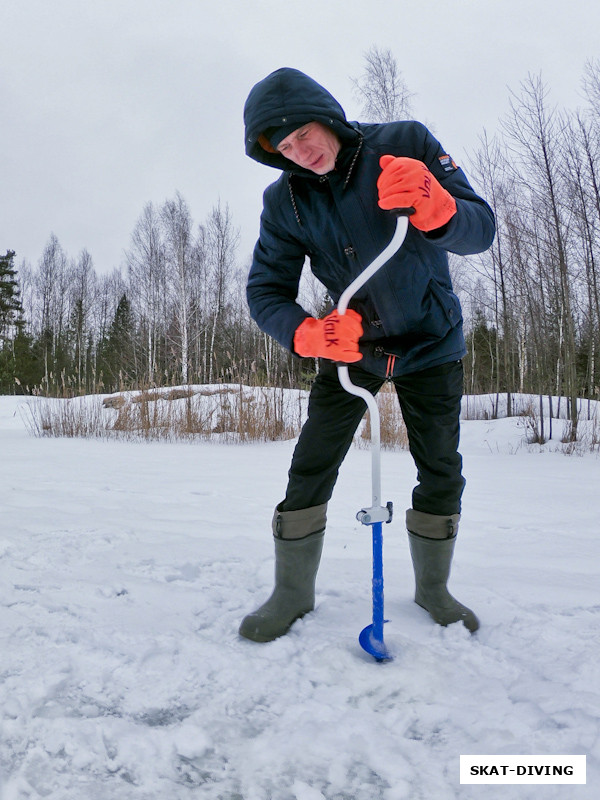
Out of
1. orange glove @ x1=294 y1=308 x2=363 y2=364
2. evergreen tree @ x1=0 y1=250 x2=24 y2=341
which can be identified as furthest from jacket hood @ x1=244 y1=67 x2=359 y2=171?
evergreen tree @ x1=0 y1=250 x2=24 y2=341

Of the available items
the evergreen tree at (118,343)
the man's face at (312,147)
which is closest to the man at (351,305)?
the man's face at (312,147)

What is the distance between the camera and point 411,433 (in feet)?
5.73

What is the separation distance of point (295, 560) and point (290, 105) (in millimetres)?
1348

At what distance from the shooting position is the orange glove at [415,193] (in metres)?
1.31

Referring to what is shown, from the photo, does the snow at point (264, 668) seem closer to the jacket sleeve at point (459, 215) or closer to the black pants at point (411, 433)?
the black pants at point (411, 433)

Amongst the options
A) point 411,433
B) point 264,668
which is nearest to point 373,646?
point 264,668

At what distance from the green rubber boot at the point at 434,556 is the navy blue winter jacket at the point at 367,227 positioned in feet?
1.65

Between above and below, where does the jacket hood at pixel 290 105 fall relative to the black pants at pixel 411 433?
above

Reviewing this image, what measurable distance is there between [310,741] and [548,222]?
9.52 m

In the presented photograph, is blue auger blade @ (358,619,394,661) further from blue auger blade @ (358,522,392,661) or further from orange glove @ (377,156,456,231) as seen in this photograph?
orange glove @ (377,156,456,231)

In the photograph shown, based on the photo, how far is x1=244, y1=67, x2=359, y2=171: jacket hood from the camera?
58.4 inches

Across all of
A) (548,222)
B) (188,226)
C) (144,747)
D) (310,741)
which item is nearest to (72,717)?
(144,747)

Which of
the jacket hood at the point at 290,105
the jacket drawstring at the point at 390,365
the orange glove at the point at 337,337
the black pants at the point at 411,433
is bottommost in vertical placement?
the black pants at the point at 411,433

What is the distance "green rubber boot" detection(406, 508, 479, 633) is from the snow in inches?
2.8
